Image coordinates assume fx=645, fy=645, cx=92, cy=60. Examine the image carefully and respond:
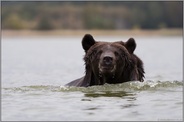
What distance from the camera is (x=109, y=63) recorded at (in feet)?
39.7

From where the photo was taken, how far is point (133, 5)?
445ft

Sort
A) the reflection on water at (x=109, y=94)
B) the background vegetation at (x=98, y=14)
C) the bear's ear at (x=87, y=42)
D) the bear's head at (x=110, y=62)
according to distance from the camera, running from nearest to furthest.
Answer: the bear's head at (x=110, y=62), the reflection on water at (x=109, y=94), the bear's ear at (x=87, y=42), the background vegetation at (x=98, y=14)

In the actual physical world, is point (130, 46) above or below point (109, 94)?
above

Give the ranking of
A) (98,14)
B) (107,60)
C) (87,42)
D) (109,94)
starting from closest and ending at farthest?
(107,60)
(109,94)
(87,42)
(98,14)

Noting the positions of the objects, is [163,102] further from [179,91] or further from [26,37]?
[26,37]

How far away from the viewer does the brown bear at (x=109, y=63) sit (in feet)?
39.8

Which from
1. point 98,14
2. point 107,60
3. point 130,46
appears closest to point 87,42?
point 130,46

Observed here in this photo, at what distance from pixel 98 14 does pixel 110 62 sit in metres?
116

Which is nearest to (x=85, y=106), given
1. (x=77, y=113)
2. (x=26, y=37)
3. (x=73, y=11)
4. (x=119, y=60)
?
(x=77, y=113)

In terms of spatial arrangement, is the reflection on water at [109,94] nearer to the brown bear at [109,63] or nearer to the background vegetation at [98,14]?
the brown bear at [109,63]

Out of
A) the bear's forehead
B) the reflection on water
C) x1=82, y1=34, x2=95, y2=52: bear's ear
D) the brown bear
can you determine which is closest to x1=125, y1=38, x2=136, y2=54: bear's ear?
the brown bear

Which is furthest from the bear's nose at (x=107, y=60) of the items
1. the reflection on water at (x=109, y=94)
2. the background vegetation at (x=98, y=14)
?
the background vegetation at (x=98, y=14)

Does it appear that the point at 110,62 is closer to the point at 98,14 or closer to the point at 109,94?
the point at 109,94

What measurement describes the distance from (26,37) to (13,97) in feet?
277
